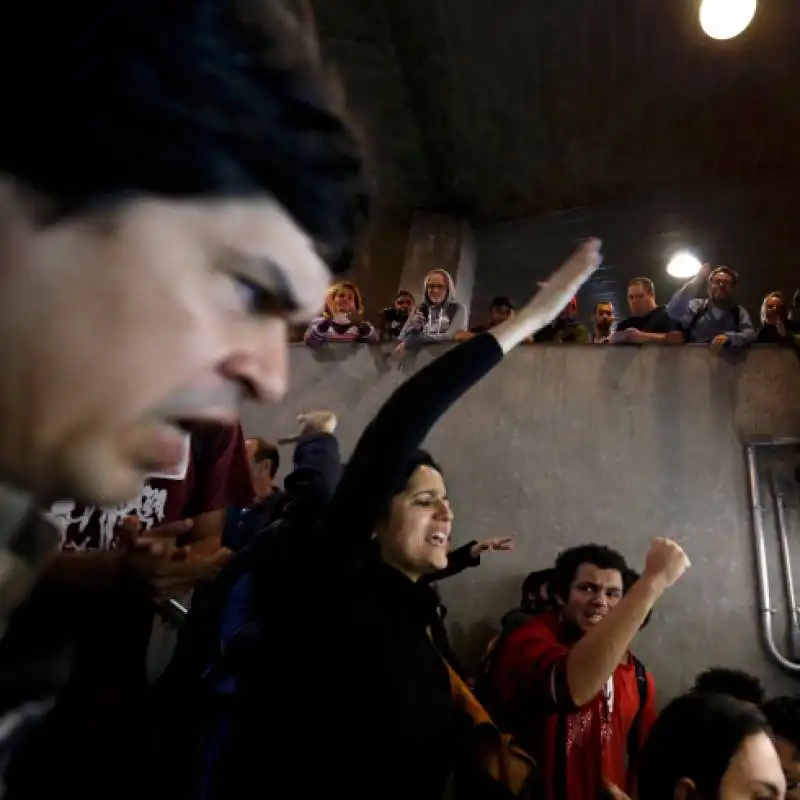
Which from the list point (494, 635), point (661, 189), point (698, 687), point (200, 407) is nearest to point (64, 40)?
point (200, 407)

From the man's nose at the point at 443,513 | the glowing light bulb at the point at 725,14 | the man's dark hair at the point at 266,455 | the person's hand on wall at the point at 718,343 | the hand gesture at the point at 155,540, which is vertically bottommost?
the hand gesture at the point at 155,540

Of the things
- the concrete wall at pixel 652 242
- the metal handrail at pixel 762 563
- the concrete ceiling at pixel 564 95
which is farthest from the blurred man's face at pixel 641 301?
the concrete wall at pixel 652 242

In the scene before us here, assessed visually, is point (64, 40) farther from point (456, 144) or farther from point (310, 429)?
point (456, 144)

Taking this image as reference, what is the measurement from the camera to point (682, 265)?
4848 mm

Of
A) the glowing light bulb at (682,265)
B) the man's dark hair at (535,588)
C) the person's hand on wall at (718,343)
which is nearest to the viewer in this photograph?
the man's dark hair at (535,588)

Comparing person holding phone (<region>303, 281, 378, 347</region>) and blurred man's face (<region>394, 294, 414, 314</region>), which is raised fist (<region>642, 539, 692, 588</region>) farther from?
blurred man's face (<region>394, 294, 414, 314</region>)

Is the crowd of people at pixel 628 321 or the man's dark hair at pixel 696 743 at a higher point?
the crowd of people at pixel 628 321

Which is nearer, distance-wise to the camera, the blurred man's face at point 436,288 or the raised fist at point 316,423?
the raised fist at point 316,423

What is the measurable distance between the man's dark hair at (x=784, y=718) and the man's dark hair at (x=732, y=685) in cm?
3

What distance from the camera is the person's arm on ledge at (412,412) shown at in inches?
32.6

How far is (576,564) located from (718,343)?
3.64 ft

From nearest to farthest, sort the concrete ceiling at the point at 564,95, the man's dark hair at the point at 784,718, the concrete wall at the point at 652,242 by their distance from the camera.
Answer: the man's dark hair at the point at 784,718
the concrete ceiling at the point at 564,95
the concrete wall at the point at 652,242

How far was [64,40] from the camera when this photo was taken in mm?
399

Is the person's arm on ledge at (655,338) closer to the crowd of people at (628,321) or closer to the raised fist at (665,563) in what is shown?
the crowd of people at (628,321)
